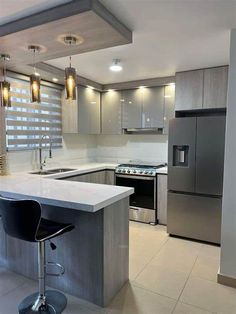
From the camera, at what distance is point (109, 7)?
5.66 ft

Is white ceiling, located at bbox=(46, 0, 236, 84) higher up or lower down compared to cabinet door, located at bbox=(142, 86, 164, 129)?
higher up

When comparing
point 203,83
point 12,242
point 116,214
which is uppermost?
point 203,83

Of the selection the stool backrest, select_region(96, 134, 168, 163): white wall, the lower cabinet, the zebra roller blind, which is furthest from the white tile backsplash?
the stool backrest

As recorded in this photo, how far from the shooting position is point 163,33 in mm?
2158

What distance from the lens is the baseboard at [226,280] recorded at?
2211 mm

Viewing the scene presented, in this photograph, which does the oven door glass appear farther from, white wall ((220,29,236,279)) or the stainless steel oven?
white wall ((220,29,236,279))

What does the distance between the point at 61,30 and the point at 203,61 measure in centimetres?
193

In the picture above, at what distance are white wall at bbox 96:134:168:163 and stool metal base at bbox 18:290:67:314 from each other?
290cm

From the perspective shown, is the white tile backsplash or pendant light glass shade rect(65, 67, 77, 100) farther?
the white tile backsplash

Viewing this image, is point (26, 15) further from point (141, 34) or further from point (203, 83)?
point (203, 83)

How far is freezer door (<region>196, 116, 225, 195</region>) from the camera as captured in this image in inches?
115

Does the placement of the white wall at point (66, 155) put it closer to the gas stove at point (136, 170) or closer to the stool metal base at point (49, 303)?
the gas stove at point (136, 170)

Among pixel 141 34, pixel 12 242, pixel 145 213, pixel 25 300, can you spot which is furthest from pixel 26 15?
pixel 145 213

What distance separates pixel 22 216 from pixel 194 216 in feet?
7.67
